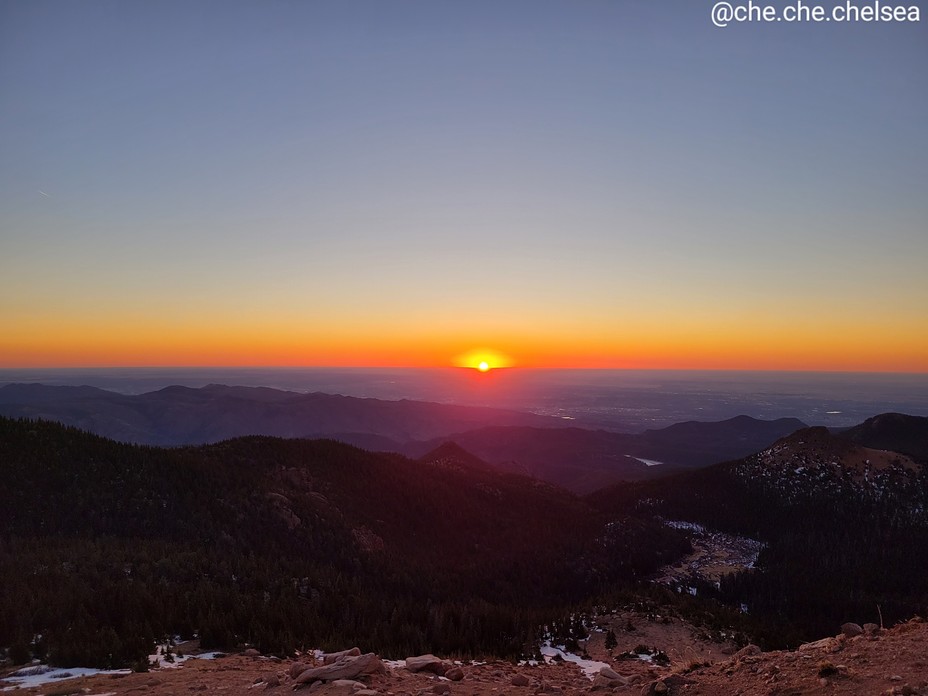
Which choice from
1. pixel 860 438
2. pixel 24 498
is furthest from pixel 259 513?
pixel 860 438

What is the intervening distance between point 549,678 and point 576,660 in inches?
182

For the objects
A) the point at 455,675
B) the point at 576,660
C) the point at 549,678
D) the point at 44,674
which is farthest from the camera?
the point at 576,660

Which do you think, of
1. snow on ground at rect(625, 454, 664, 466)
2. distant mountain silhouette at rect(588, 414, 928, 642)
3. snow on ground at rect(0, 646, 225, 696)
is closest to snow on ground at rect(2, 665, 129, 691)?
snow on ground at rect(0, 646, 225, 696)

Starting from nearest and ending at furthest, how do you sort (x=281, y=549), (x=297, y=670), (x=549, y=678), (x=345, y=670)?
(x=345, y=670) < (x=297, y=670) < (x=549, y=678) < (x=281, y=549)

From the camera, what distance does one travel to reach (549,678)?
38.3ft

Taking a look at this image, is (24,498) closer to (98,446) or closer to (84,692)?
(98,446)

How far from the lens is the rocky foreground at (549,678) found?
7.14 m

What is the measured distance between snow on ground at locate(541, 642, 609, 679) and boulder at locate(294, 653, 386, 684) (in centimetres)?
706

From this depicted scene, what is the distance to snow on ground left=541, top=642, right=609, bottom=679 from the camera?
46.9 ft

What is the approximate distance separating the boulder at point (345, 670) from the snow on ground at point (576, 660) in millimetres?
7059

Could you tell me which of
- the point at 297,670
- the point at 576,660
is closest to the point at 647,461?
the point at 576,660

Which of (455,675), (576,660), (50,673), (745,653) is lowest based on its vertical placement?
(576,660)

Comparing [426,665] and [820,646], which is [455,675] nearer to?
[426,665]

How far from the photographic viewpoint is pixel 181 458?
3644 centimetres
